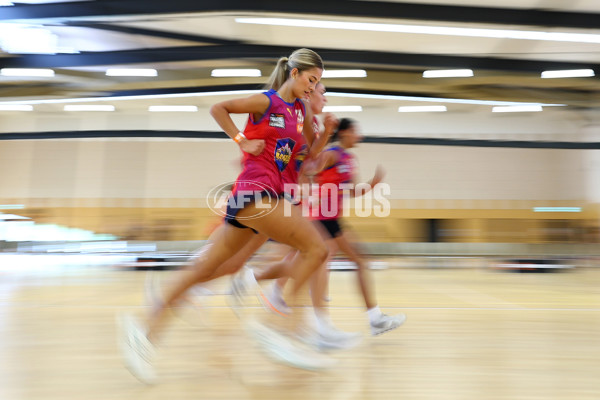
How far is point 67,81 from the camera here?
32.3 feet

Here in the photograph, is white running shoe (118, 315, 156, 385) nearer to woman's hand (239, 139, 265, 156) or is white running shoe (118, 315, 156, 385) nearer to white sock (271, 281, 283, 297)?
woman's hand (239, 139, 265, 156)

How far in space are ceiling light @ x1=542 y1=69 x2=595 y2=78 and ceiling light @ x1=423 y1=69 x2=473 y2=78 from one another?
Answer: 1.52 m

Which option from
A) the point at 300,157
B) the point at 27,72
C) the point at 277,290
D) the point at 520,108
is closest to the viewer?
the point at 300,157

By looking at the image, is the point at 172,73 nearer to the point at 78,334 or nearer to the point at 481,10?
the point at 481,10

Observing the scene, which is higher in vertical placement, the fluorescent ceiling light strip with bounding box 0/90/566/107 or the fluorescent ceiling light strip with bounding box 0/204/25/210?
the fluorescent ceiling light strip with bounding box 0/90/566/107

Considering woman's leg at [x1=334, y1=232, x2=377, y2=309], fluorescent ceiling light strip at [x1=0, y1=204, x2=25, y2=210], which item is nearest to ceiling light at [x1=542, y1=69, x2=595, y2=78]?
woman's leg at [x1=334, y1=232, x2=377, y2=309]

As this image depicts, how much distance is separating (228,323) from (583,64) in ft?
28.6

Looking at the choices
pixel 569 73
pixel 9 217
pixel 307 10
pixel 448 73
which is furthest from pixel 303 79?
pixel 9 217

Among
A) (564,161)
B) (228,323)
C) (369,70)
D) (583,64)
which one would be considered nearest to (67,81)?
(369,70)

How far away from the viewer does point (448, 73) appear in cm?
880

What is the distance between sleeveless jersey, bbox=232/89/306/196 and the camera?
1.72 meters

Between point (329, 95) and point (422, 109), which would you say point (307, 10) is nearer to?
point (329, 95)

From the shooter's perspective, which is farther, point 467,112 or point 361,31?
point 467,112

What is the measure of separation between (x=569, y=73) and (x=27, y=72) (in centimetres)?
1016
